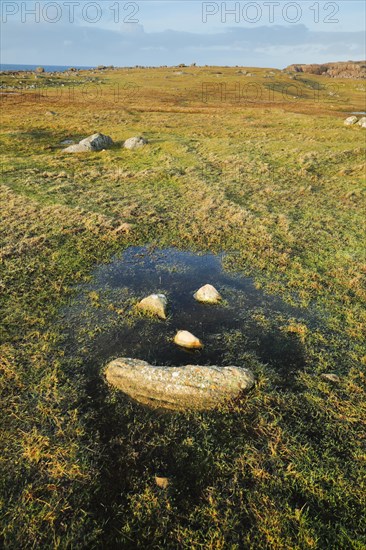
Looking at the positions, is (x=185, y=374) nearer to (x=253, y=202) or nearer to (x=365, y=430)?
(x=365, y=430)

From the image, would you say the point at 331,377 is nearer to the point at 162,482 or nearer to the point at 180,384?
the point at 180,384

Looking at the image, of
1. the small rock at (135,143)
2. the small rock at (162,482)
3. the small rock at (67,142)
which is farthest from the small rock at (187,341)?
the small rock at (67,142)

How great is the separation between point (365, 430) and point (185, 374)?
4.02m

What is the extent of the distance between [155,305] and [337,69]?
219 metres

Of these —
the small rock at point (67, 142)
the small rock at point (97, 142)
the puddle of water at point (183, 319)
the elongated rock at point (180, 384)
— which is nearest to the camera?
the elongated rock at point (180, 384)

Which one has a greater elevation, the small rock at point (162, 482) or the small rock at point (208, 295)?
the small rock at point (208, 295)

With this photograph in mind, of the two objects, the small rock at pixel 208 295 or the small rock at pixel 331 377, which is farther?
the small rock at pixel 208 295

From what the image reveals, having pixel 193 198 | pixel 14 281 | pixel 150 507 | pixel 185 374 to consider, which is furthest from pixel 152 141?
pixel 150 507

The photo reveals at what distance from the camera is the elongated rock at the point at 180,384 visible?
736cm

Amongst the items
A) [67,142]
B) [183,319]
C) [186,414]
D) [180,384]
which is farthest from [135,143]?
[186,414]

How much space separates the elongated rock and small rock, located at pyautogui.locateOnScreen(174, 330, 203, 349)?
4.02 ft

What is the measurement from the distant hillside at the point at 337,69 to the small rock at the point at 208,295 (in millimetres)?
197458

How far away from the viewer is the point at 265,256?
14.2 m

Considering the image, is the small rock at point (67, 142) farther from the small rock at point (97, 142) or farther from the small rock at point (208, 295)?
the small rock at point (208, 295)
